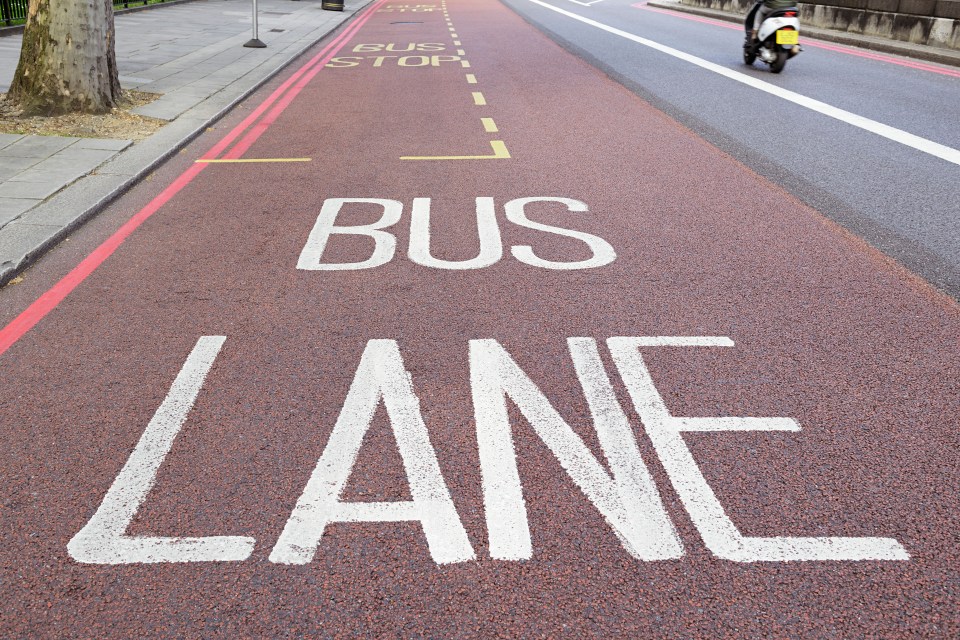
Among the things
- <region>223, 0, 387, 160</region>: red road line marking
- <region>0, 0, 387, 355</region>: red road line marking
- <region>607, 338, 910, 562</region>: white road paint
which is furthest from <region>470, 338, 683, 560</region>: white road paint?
<region>223, 0, 387, 160</region>: red road line marking

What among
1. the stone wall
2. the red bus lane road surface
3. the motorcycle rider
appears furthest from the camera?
the stone wall

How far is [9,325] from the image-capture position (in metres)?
4.54

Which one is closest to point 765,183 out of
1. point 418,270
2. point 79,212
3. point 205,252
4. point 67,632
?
point 418,270

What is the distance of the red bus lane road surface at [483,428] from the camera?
255 cm

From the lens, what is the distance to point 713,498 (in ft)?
9.81

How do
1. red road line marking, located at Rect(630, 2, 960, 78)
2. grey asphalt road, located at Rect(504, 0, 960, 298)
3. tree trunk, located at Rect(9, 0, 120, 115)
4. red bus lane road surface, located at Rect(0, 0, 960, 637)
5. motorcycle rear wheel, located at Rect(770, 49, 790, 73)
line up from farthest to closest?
red road line marking, located at Rect(630, 2, 960, 78), motorcycle rear wheel, located at Rect(770, 49, 790, 73), tree trunk, located at Rect(9, 0, 120, 115), grey asphalt road, located at Rect(504, 0, 960, 298), red bus lane road surface, located at Rect(0, 0, 960, 637)

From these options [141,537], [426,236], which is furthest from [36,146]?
[141,537]

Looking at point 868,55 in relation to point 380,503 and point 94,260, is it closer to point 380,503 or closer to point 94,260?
point 94,260

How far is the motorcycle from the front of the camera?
45.1 feet

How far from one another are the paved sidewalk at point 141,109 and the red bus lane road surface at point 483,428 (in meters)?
0.75

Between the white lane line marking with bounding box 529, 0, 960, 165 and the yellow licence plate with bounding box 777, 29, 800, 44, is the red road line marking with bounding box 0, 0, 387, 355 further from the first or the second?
the yellow licence plate with bounding box 777, 29, 800, 44

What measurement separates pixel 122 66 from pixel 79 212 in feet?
27.9

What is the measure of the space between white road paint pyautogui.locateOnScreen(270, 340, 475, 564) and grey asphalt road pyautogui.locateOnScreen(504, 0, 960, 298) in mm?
3661

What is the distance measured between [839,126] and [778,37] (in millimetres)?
4744
